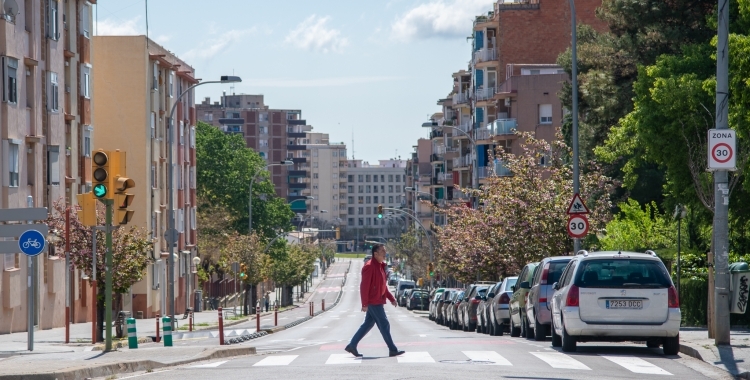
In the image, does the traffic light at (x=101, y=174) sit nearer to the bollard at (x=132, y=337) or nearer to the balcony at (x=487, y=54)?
the bollard at (x=132, y=337)

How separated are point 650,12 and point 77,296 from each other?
80.4 ft

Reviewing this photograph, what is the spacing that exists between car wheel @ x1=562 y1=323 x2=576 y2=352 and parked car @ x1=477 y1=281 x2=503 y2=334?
1121 centimetres

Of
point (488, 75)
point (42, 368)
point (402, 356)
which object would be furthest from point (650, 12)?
point (488, 75)

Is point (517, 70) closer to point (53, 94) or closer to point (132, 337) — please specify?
point (53, 94)

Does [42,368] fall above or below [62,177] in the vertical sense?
below

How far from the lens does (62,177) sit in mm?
45844

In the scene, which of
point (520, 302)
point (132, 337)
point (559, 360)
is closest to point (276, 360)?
point (559, 360)

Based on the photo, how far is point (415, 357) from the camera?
18312 mm

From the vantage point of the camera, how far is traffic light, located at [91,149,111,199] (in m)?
20.8

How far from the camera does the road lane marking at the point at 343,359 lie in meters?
17.5

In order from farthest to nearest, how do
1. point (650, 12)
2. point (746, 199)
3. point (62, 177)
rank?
1. point (62, 177)
2. point (650, 12)
3. point (746, 199)

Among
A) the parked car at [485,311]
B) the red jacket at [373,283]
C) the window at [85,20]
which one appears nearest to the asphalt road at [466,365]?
the red jacket at [373,283]

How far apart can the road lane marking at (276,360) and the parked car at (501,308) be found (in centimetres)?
1030

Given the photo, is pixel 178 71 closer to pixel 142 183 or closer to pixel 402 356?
pixel 142 183
